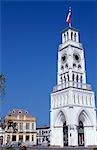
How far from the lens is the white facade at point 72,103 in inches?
1558

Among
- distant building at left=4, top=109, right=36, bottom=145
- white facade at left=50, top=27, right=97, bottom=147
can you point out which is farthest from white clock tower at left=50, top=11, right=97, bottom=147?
distant building at left=4, top=109, right=36, bottom=145

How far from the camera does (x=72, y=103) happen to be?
39469 mm

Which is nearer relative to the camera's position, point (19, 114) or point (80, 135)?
point (80, 135)

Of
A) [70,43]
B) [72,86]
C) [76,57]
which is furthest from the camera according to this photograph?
[76,57]

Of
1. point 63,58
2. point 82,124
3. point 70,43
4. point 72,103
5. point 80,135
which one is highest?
point 70,43

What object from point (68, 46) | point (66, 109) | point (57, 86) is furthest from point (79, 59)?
point (66, 109)

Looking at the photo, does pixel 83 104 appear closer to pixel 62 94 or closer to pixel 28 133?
pixel 62 94

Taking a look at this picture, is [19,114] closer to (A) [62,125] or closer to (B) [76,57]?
(A) [62,125]

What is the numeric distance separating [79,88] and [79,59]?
19.1ft

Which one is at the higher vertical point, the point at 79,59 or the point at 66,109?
the point at 79,59

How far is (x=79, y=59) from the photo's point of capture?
4500 centimetres

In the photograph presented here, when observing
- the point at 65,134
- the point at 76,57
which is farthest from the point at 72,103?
the point at 76,57

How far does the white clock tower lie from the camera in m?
39.6

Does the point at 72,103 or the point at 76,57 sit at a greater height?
the point at 76,57
